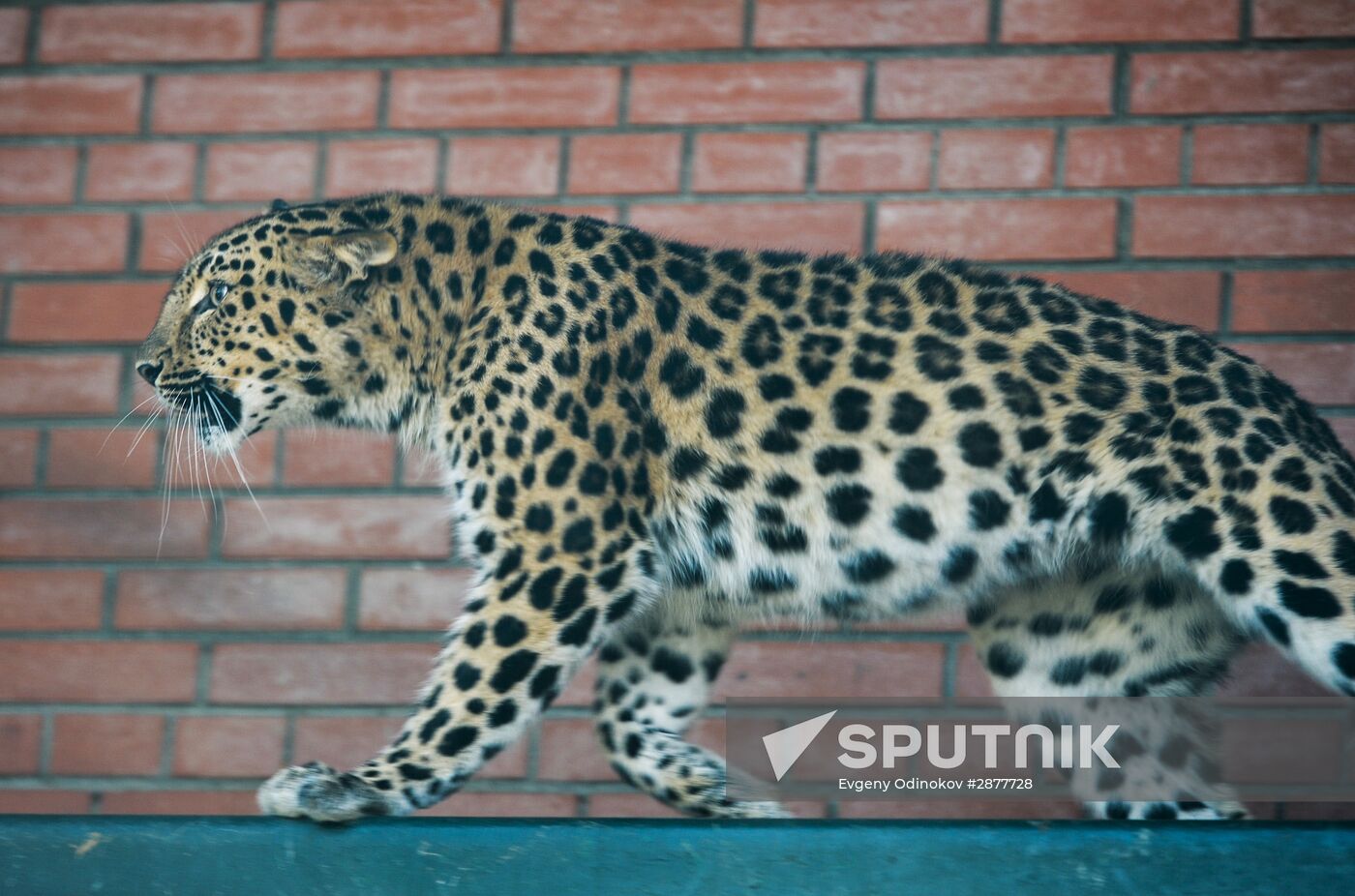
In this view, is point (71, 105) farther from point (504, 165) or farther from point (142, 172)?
point (504, 165)

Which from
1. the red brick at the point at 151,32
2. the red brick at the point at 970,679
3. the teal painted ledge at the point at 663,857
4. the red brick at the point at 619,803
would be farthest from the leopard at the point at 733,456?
the red brick at the point at 151,32

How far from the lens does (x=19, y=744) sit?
2.93 metres

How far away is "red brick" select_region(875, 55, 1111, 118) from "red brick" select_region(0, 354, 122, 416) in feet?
4.80

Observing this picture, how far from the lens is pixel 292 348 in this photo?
232 cm

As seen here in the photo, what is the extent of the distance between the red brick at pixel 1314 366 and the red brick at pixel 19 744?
2.18m

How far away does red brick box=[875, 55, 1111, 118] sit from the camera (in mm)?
2822

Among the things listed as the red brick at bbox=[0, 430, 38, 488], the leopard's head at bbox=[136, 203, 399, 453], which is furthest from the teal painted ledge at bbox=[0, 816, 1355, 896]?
the red brick at bbox=[0, 430, 38, 488]

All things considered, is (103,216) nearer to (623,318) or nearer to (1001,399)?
(623,318)

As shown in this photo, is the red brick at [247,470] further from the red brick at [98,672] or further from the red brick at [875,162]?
the red brick at [875,162]

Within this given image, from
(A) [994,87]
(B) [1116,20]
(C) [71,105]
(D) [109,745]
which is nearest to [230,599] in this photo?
(D) [109,745]

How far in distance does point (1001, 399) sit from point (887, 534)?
23 cm

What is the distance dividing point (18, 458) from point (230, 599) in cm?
48

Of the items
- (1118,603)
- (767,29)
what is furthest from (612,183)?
(1118,603)

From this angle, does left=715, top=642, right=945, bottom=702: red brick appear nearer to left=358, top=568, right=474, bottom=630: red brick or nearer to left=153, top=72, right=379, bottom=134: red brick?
left=358, top=568, right=474, bottom=630: red brick
